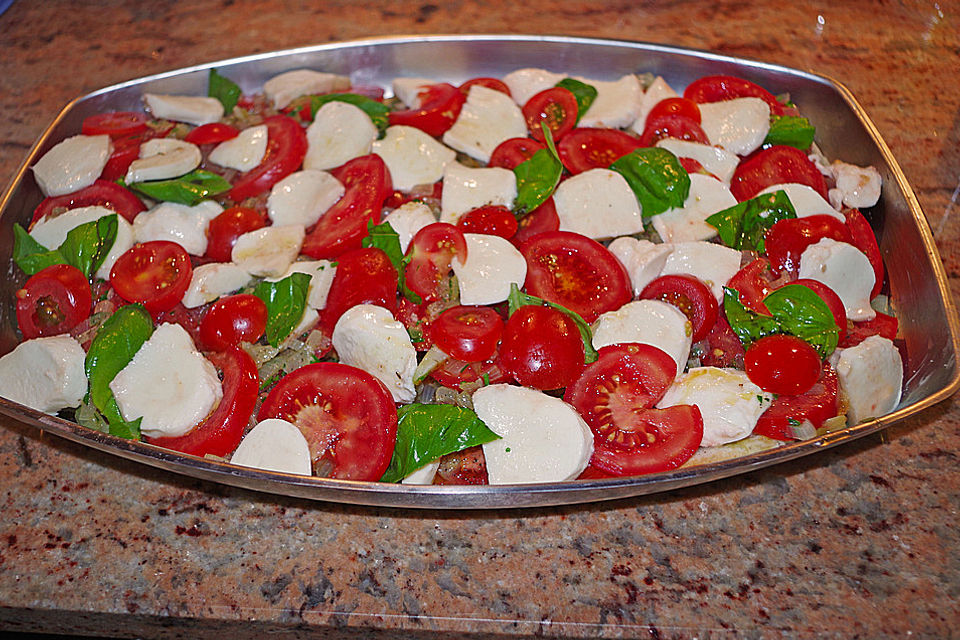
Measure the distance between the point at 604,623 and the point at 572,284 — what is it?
78 centimetres

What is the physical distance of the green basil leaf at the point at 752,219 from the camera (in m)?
2.01

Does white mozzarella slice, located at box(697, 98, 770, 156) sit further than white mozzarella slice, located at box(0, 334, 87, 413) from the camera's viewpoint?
Yes

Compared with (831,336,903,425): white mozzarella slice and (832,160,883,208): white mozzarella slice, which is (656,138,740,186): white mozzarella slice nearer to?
(832,160,883,208): white mozzarella slice

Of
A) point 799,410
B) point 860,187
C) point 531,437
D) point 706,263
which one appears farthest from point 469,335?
point 860,187

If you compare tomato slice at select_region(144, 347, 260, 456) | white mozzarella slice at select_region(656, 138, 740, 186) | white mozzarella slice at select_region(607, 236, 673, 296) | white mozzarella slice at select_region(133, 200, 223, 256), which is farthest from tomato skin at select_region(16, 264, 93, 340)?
white mozzarella slice at select_region(656, 138, 740, 186)

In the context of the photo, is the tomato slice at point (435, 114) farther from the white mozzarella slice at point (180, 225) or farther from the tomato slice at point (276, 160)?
the white mozzarella slice at point (180, 225)

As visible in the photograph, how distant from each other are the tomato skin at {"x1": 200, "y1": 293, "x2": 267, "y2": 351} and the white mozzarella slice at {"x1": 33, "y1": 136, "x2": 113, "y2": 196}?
682mm

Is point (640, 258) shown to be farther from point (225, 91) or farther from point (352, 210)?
point (225, 91)

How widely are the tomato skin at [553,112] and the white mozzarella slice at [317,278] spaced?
2.58 ft

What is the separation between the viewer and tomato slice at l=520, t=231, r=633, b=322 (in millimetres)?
1874

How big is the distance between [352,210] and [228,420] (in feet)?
2.23

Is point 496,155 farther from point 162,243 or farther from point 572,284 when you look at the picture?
point 162,243

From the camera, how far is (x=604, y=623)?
1462 millimetres

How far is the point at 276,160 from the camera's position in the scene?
223cm
